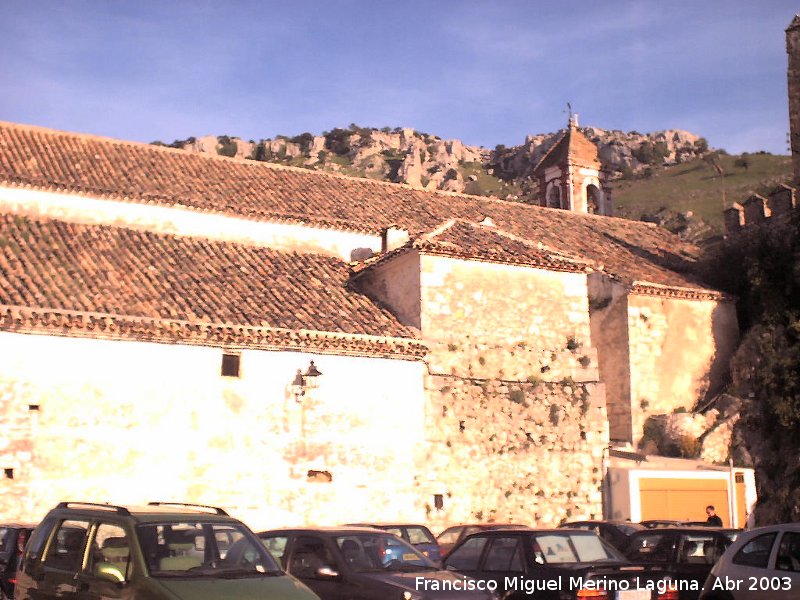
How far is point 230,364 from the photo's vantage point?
1814 cm

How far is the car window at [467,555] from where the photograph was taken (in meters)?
11.2

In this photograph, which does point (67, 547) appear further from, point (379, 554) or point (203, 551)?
point (379, 554)

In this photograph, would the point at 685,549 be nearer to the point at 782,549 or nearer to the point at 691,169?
the point at 782,549

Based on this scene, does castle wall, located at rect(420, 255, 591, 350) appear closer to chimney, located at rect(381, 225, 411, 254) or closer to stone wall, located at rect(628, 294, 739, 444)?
chimney, located at rect(381, 225, 411, 254)

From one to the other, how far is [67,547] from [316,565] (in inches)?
103

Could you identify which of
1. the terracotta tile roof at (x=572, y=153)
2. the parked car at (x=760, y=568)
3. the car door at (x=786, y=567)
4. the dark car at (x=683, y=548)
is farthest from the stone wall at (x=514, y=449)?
the terracotta tile roof at (x=572, y=153)

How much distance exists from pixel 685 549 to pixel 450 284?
31.2 ft

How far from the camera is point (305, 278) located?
70.7 ft

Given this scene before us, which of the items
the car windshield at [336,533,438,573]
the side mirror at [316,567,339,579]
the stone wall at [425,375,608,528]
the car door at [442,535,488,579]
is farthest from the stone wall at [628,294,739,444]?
the side mirror at [316,567,339,579]

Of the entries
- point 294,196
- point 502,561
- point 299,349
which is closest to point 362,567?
point 502,561

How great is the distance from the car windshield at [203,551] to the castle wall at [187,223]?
1422cm

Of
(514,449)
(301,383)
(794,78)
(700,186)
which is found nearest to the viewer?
(301,383)

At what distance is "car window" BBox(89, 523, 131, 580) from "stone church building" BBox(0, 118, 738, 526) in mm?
8253

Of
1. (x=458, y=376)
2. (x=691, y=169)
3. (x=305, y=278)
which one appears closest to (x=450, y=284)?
(x=458, y=376)
